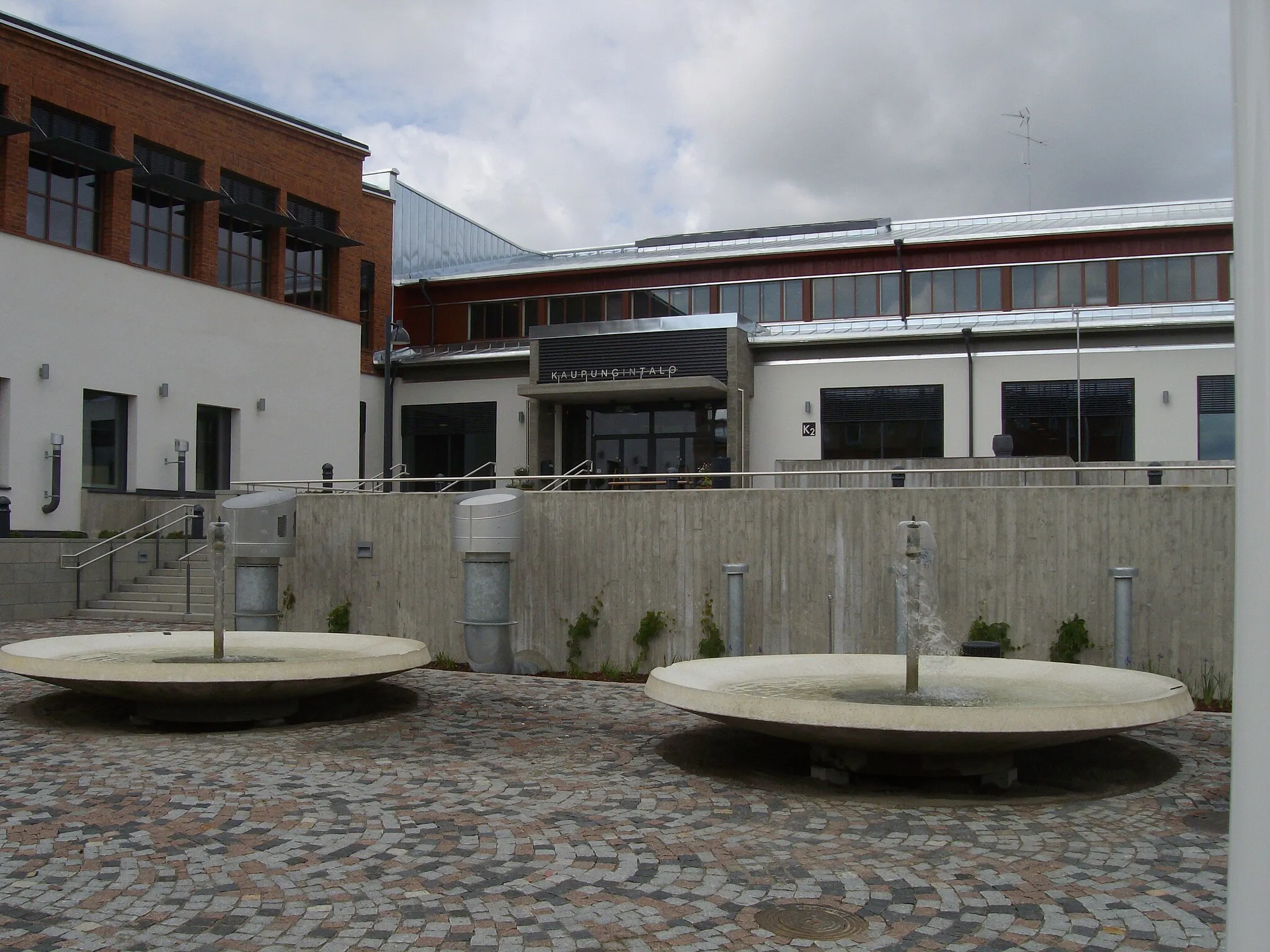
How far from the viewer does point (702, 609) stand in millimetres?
14453

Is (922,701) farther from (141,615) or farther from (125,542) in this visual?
(125,542)

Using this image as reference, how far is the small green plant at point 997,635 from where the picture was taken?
509 inches

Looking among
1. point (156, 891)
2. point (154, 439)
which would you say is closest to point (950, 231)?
point (154, 439)

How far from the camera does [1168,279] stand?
1240 inches

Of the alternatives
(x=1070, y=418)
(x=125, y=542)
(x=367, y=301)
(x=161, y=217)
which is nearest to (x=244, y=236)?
(x=161, y=217)

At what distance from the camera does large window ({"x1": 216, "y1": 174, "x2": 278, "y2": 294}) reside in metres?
29.2

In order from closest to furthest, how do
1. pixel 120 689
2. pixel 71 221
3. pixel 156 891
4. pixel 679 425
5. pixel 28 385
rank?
pixel 156 891 < pixel 120 689 < pixel 28 385 < pixel 71 221 < pixel 679 425

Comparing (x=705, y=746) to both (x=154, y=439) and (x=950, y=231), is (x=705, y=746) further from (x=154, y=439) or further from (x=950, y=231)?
(x=950, y=231)

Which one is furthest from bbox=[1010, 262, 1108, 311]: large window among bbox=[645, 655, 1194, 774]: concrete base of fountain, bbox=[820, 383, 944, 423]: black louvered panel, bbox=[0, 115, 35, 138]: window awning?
bbox=[0, 115, 35, 138]: window awning

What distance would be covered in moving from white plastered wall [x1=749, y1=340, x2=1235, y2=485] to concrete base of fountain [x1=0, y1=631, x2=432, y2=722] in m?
17.7

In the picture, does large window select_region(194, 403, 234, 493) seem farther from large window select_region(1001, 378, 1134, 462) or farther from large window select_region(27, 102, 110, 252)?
large window select_region(1001, 378, 1134, 462)

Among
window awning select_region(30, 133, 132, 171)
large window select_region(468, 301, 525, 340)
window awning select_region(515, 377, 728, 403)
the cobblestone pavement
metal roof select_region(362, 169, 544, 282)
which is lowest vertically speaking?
the cobblestone pavement

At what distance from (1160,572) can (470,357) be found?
1010 inches

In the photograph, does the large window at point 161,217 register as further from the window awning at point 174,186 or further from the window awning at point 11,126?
the window awning at point 11,126
